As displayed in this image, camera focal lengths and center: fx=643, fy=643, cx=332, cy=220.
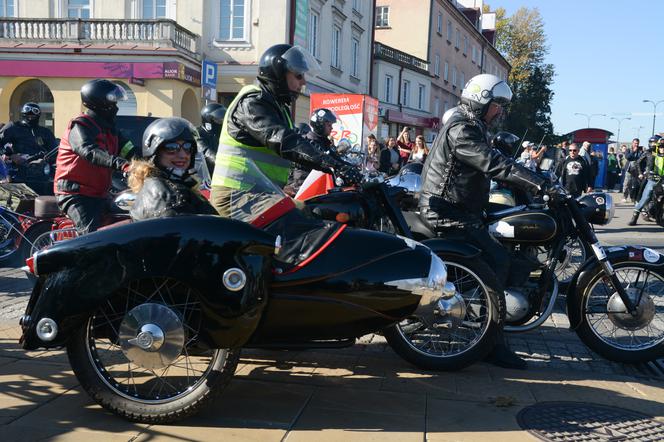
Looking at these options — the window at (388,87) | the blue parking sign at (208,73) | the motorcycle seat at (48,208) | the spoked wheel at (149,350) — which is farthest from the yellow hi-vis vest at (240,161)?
the window at (388,87)

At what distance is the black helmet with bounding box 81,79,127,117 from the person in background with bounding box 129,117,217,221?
194cm

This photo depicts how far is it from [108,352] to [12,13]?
2437cm

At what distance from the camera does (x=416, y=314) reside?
3352 millimetres

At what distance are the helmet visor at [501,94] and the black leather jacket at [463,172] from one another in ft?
0.64

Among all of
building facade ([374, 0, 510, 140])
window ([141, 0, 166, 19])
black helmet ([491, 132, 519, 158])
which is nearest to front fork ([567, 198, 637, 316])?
black helmet ([491, 132, 519, 158])

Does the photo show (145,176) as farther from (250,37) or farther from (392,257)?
(250,37)

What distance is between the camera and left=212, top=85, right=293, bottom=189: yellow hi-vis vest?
3.62m

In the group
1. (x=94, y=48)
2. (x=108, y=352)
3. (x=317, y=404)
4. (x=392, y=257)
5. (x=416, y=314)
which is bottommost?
(x=317, y=404)

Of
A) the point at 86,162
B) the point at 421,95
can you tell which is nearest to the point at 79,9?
the point at 86,162

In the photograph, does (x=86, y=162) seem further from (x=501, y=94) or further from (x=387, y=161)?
Answer: (x=387, y=161)

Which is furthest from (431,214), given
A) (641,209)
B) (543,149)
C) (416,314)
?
(641,209)

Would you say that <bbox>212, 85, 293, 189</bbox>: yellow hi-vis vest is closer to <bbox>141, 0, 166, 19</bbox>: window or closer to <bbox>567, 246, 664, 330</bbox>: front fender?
<bbox>567, 246, 664, 330</bbox>: front fender

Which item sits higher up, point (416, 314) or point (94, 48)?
point (94, 48)

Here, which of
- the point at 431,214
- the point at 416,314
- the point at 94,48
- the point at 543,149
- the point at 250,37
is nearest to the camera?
the point at 416,314
